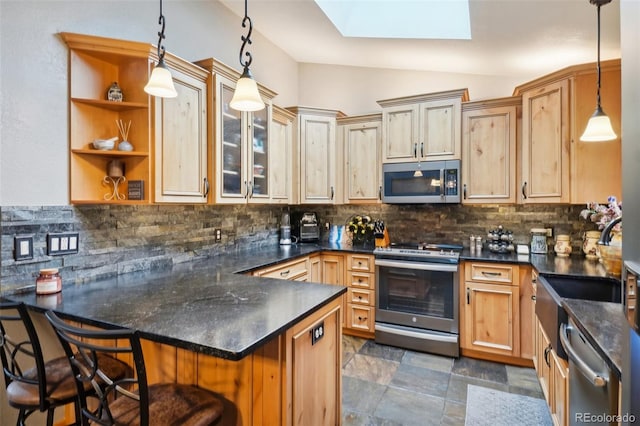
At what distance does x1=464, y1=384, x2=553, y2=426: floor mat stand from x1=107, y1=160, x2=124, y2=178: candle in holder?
2649mm

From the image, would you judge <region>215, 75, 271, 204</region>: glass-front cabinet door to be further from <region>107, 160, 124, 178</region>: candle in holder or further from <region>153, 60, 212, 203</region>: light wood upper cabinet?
<region>107, 160, 124, 178</region>: candle in holder

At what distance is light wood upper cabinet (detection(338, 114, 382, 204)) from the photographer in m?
3.62

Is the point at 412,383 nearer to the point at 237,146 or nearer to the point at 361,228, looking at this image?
the point at 361,228

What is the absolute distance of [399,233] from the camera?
12.5ft

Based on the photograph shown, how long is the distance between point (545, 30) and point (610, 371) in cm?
228

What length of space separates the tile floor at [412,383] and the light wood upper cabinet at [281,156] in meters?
1.65

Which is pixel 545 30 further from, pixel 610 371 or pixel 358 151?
pixel 610 371

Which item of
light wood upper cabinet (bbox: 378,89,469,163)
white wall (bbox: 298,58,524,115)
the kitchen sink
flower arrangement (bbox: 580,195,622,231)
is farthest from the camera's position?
white wall (bbox: 298,58,524,115)

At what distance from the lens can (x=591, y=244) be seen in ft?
8.99

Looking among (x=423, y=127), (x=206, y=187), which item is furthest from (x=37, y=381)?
(x=423, y=127)

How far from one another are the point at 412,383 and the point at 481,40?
2.74 m

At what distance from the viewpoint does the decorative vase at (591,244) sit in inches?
106

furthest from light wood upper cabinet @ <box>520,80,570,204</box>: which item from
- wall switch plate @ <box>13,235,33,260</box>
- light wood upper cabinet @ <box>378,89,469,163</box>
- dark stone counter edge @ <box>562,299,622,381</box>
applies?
wall switch plate @ <box>13,235,33,260</box>

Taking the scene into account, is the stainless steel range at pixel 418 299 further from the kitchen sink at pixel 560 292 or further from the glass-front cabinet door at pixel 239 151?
the glass-front cabinet door at pixel 239 151
